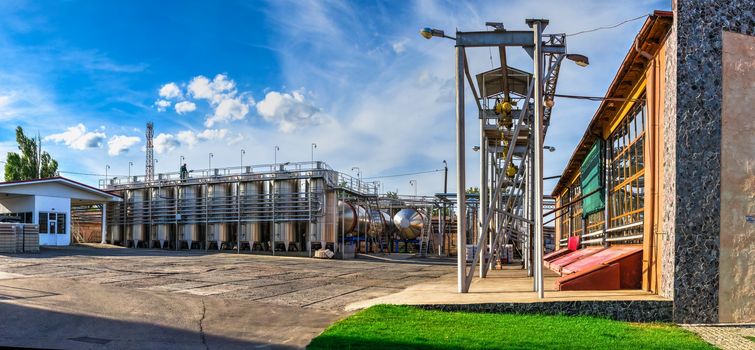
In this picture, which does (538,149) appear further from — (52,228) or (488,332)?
(52,228)

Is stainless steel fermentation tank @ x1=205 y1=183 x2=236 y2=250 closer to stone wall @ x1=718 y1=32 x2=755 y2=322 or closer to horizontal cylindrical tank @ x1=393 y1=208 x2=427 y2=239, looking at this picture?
horizontal cylindrical tank @ x1=393 y1=208 x2=427 y2=239

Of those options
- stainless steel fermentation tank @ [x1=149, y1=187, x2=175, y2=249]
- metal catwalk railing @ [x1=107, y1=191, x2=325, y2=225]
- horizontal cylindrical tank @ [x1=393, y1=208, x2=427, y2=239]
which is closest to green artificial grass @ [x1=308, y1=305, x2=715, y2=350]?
metal catwalk railing @ [x1=107, y1=191, x2=325, y2=225]

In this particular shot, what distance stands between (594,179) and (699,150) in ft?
31.2

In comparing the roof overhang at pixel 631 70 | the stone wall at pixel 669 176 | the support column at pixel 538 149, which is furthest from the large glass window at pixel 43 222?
the stone wall at pixel 669 176

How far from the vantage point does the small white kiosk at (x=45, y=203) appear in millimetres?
35700

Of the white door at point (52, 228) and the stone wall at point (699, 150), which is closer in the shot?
the stone wall at point (699, 150)

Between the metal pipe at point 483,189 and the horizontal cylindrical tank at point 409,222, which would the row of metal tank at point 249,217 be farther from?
the metal pipe at point 483,189

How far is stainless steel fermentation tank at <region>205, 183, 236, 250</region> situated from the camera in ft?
132

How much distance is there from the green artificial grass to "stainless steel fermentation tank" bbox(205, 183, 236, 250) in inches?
1256

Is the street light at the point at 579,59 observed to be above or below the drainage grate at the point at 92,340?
above

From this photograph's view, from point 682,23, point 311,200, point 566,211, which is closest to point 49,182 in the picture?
point 311,200

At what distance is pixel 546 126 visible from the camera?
20766 mm

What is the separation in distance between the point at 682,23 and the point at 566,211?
2094 cm

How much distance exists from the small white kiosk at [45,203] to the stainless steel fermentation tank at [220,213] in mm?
7780
